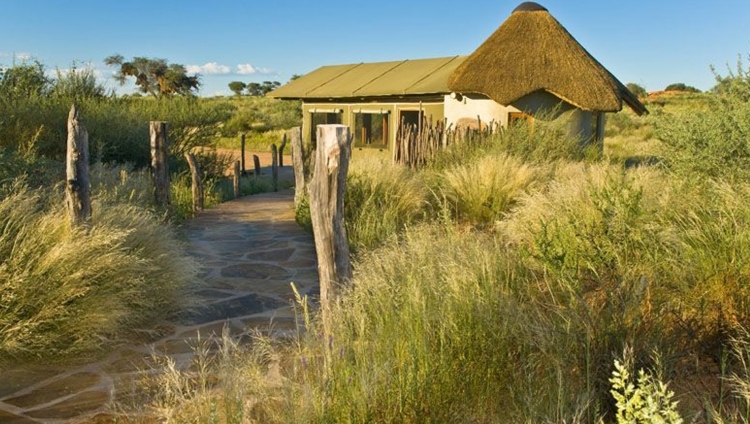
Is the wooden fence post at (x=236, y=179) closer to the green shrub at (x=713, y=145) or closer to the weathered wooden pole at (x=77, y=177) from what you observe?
the weathered wooden pole at (x=77, y=177)

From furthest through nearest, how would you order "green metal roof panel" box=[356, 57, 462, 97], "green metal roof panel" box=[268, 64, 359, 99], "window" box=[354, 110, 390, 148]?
"green metal roof panel" box=[268, 64, 359, 99]
"window" box=[354, 110, 390, 148]
"green metal roof panel" box=[356, 57, 462, 97]

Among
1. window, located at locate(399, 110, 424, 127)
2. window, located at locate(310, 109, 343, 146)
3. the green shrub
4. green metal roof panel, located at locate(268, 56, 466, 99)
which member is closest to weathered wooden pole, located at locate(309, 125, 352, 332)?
the green shrub

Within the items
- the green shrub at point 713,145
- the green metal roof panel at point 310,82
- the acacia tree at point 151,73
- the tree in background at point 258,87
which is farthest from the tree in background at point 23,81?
the tree in background at point 258,87

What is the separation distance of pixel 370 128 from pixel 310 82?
3148mm

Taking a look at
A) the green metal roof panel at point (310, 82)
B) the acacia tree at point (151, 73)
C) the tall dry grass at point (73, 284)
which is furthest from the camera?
the acacia tree at point (151, 73)

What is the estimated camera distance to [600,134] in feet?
54.9

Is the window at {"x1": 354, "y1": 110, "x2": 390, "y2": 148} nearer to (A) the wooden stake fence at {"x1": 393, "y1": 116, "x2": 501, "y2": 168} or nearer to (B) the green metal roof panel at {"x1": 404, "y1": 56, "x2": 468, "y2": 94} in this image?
(B) the green metal roof panel at {"x1": 404, "y1": 56, "x2": 468, "y2": 94}

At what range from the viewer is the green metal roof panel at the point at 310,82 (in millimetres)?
21250

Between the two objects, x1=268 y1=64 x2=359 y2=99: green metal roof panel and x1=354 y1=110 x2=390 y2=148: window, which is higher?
x1=268 y1=64 x2=359 y2=99: green metal roof panel

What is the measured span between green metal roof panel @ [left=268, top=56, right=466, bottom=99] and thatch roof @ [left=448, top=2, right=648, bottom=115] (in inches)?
45.8

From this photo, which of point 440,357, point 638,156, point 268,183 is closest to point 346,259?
point 440,357

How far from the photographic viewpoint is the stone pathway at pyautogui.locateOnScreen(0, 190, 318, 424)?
3.79 metres

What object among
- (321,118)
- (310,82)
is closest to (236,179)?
(321,118)

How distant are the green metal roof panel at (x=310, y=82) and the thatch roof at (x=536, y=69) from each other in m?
6.56
